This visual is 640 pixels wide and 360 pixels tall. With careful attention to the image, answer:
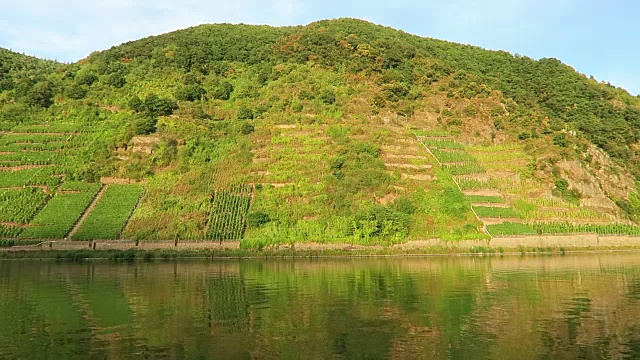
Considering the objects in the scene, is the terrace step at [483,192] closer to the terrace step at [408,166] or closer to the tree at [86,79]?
the terrace step at [408,166]

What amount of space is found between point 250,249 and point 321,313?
26029 millimetres

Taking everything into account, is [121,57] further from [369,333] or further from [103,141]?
[369,333]

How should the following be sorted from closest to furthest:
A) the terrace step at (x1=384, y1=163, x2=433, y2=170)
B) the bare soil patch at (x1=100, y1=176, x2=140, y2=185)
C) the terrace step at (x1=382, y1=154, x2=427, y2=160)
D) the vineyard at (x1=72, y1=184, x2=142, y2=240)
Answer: the vineyard at (x1=72, y1=184, x2=142, y2=240), the bare soil patch at (x1=100, y1=176, x2=140, y2=185), the terrace step at (x1=384, y1=163, x2=433, y2=170), the terrace step at (x1=382, y1=154, x2=427, y2=160)

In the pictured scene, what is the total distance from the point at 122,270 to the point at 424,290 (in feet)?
75.9

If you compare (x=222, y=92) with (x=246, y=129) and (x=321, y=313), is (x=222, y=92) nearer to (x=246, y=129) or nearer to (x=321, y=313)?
(x=246, y=129)

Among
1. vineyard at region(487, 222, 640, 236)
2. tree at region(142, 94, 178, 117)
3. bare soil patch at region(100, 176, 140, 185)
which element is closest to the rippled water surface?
vineyard at region(487, 222, 640, 236)

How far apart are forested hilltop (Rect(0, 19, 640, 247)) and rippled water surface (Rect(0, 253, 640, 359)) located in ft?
45.2

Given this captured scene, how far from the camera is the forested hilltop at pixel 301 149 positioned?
50.8 meters

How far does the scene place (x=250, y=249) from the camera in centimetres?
4650

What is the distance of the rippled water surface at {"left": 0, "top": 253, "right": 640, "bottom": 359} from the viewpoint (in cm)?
1605

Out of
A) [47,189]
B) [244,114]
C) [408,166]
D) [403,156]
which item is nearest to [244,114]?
[244,114]

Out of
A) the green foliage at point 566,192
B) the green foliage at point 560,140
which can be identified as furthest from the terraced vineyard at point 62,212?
the green foliage at point 560,140

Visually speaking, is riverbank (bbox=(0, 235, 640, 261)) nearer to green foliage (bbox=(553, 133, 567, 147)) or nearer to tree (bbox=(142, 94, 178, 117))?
green foliage (bbox=(553, 133, 567, 147))

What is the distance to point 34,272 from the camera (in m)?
36.2
